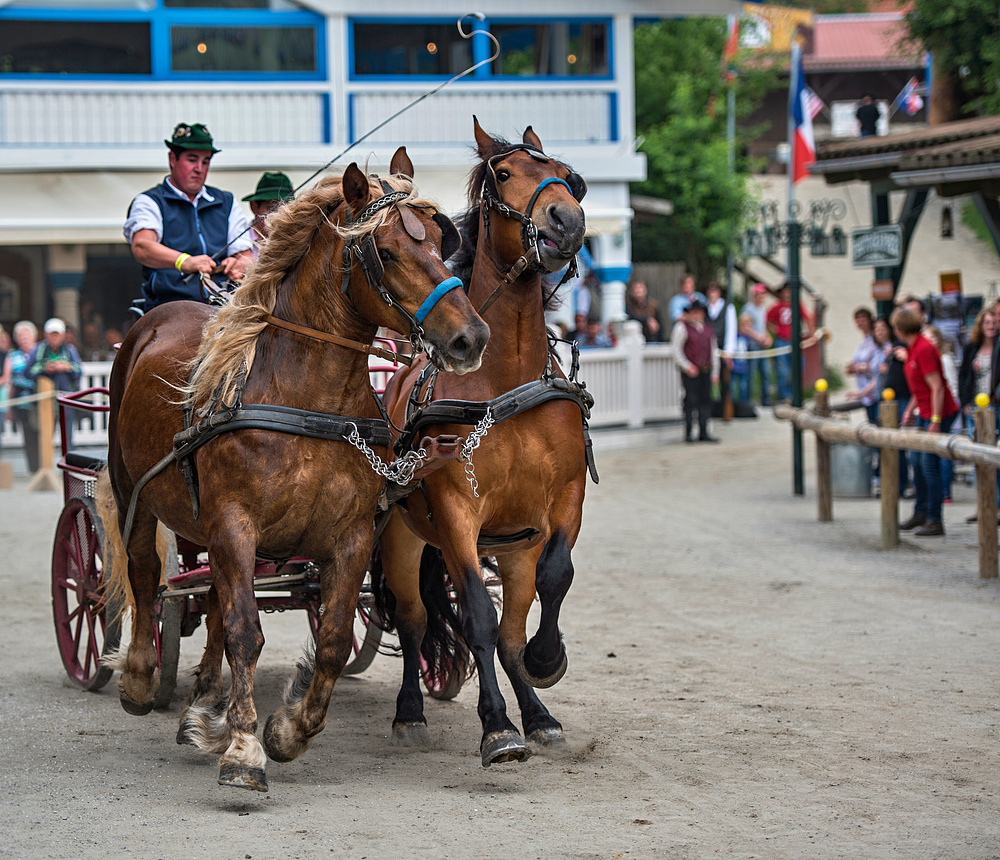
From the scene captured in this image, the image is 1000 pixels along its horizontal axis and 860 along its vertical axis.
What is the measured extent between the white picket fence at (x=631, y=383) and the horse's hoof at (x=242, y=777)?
1228cm

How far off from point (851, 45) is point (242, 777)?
44641mm

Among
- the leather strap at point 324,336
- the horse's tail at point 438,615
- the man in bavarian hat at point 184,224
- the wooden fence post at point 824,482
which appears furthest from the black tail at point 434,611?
the wooden fence post at point 824,482

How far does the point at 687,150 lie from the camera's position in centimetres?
2661

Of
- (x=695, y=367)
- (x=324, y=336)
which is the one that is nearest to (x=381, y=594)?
(x=324, y=336)

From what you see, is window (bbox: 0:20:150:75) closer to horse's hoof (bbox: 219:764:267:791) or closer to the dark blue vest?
the dark blue vest

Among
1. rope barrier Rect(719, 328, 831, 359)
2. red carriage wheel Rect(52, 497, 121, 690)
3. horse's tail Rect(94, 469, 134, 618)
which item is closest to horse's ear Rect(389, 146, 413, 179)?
horse's tail Rect(94, 469, 134, 618)

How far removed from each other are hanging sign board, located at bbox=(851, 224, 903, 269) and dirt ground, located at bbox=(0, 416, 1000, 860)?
431 cm

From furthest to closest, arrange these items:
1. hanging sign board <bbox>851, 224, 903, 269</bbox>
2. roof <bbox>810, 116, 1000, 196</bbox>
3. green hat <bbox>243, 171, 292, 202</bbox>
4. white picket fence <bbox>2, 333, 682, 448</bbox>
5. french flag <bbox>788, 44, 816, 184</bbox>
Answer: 1. white picket fence <bbox>2, 333, 682, 448</bbox>
2. french flag <bbox>788, 44, 816, 184</bbox>
3. hanging sign board <bbox>851, 224, 903, 269</bbox>
4. roof <bbox>810, 116, 1000, 196</bbox>
5. green hat <bbox>243, 171, 292, 202</bbox>

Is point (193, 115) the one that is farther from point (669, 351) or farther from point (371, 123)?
point (669, 351)

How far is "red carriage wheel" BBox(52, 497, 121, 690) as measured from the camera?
568cm

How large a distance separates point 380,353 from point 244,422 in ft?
1.78

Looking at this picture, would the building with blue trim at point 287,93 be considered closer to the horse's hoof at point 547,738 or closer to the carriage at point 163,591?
the carriage at point 163,591

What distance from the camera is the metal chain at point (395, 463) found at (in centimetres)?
422

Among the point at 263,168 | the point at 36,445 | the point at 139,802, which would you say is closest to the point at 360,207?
the point at 139,802
